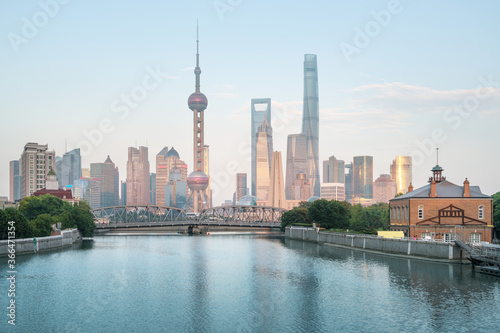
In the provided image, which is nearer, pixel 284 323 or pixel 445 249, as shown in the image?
pixel 284 323

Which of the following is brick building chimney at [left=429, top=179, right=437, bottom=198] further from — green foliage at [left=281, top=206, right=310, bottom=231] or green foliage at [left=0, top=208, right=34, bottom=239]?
green foliage at [left=281, top=206, right=310, bottom=231]

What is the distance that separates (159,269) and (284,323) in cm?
4076

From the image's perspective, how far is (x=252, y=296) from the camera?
6306 centimetres

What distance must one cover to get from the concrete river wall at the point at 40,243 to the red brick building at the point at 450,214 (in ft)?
224

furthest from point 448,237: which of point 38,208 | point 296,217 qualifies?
point 38,208

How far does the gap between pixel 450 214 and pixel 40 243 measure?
75.5 metres

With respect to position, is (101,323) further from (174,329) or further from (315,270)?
(315,270)

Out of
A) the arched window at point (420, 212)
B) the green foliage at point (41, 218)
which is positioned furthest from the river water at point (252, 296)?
the arched window at point (420, 212)

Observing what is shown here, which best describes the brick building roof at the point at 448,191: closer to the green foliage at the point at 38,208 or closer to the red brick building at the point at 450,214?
the red brick building at the point at 450,214

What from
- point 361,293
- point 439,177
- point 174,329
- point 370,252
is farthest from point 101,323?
point 439,177

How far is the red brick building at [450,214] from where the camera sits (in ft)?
320

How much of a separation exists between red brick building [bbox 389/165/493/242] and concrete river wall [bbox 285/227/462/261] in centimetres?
A: 529

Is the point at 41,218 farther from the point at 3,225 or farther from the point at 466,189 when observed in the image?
the point at 466,189

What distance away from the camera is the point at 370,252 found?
105375 mm
